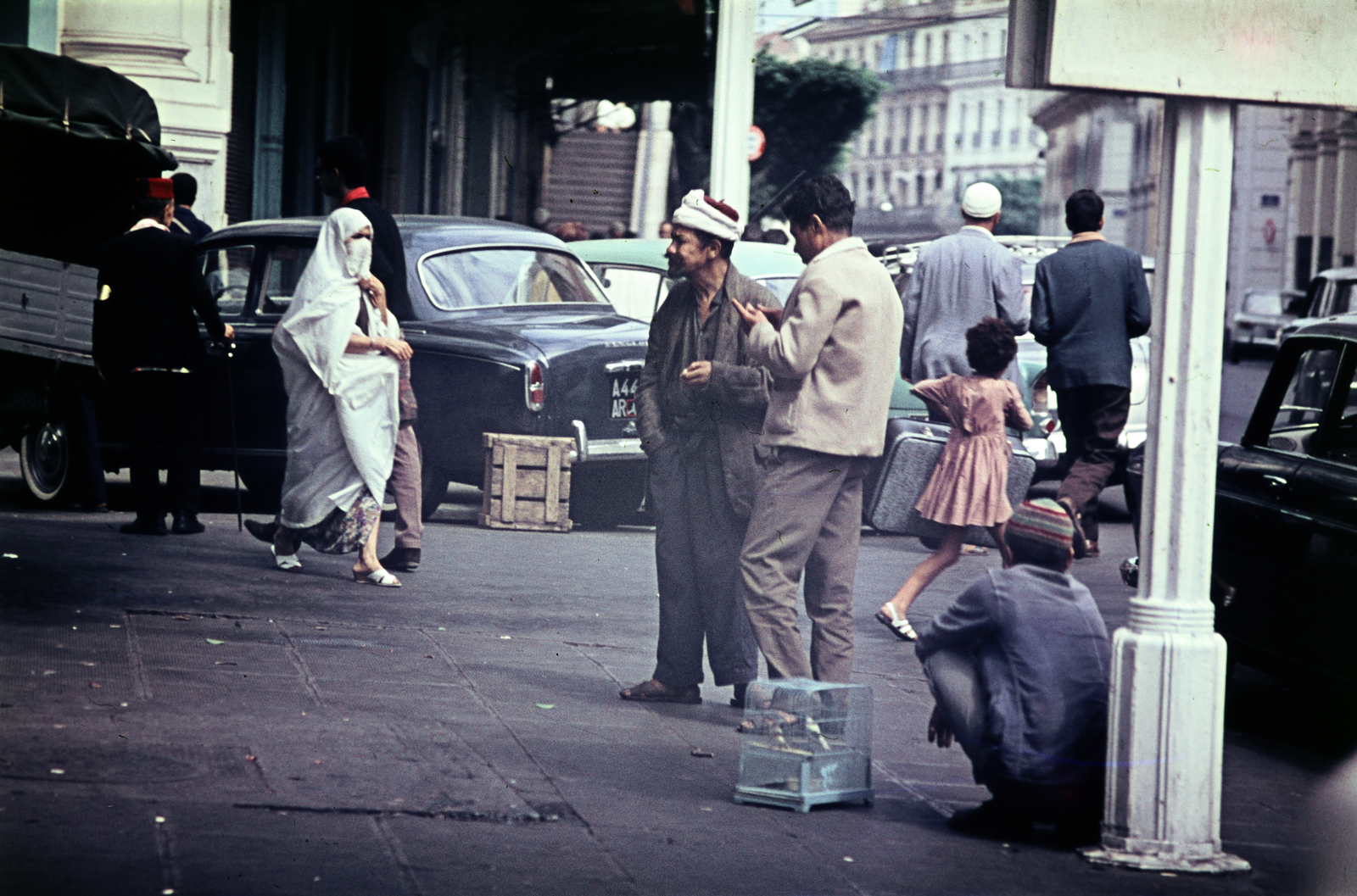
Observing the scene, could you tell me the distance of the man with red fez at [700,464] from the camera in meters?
6.56

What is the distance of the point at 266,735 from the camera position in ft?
18.3

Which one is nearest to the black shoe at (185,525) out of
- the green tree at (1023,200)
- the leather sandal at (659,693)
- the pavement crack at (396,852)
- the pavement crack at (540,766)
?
the pavement crack at (540,766)

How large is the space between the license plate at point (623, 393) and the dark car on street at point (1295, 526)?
4416 millimetres

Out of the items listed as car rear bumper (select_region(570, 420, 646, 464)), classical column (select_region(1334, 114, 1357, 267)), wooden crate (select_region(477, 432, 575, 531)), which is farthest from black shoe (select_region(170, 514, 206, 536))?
classical column (select_region(1334, 114, 1357, 267))

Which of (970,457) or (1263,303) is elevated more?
(1263,303)

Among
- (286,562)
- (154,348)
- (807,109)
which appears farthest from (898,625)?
(807,109)

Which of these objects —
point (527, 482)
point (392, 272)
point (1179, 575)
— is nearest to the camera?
point (1179, 575)

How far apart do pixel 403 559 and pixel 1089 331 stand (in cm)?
381

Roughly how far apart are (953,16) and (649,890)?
136 m

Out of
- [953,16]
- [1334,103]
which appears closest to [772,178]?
[953,16]

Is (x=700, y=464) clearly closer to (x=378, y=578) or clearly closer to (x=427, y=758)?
(x=427, y=758)

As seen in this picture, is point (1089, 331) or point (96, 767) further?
point (1089, 331)

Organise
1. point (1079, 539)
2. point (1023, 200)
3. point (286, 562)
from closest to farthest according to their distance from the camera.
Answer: point (286, 562), point (1079, 539), point (1023, 200)

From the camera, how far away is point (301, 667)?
6.68m
